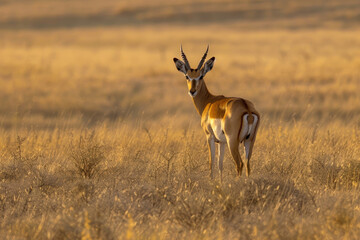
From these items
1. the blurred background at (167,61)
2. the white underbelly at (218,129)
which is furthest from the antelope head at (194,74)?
the blurred background at (167,61)

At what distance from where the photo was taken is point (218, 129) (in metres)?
7.43

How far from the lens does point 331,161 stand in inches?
317

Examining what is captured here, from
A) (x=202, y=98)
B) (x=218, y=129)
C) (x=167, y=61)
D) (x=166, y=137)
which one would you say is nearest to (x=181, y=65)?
(x=202, y=98)

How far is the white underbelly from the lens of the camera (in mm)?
7391

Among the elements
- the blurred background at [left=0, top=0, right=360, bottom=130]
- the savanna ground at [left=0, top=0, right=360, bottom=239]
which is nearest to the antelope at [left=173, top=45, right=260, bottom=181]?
the savanna ground at [left=0, top=0, right=360, bottom=239]

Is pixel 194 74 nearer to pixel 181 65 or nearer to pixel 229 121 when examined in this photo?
pixel 181 65

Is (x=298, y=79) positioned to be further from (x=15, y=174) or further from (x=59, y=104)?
(x=15, y=174)

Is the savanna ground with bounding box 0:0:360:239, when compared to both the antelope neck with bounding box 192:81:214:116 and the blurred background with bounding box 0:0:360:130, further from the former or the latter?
the antelope neck with bounding box 192:81:214:116

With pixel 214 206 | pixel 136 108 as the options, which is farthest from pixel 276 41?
pixel 214 206

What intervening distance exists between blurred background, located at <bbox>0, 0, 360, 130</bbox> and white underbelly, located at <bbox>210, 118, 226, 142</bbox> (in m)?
3.02

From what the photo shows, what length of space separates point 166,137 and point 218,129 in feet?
7.01

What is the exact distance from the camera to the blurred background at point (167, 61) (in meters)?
16.1

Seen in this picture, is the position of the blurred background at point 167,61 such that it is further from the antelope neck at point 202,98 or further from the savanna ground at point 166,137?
the antelope neck at point 202,98

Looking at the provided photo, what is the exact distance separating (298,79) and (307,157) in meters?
12.7
